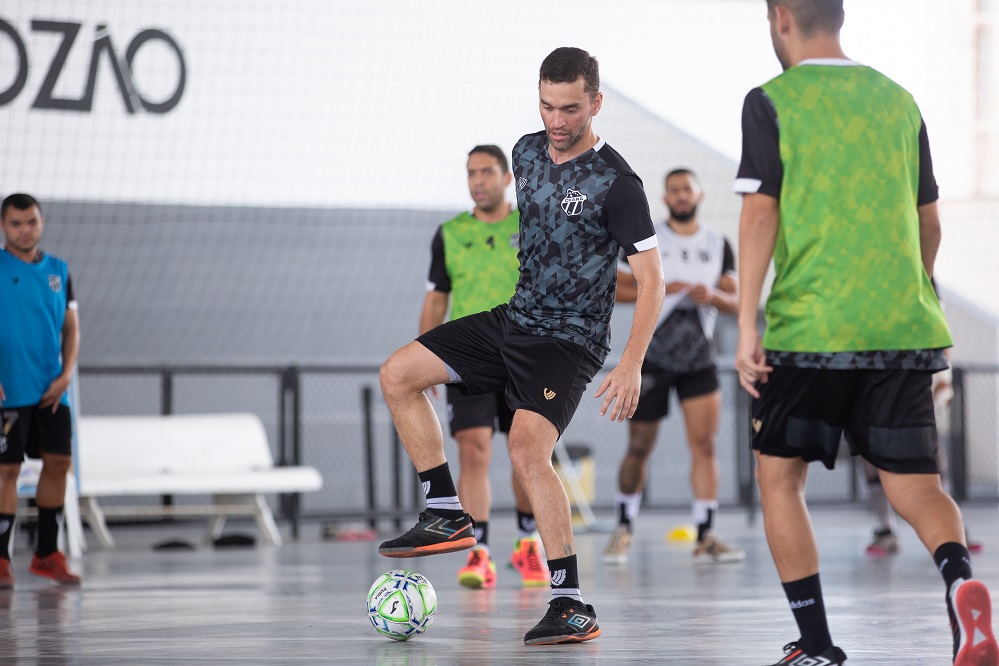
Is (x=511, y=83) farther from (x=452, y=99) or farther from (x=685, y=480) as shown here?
(x=685, y=480)

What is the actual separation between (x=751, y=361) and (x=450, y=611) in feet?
7.71

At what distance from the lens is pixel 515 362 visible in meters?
4.49

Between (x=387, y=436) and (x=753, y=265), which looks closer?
(x=753, y=265)

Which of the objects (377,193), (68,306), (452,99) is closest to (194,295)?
(377,193)

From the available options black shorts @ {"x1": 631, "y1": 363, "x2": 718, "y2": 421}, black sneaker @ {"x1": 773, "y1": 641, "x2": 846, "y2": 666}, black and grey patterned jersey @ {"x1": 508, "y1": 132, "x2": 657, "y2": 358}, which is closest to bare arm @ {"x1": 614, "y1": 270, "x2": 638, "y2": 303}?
black shorts @ {"x1": 631, "y1": 363, "x2": 718, "y2": 421}

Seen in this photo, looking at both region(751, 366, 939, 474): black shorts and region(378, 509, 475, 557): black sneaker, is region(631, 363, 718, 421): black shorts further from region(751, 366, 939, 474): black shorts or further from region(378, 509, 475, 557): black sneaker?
region(751, 366, 939, 474): black shorts

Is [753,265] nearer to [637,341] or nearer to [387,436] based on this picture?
[637,341]

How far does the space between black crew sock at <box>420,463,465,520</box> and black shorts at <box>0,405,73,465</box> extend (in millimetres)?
3164

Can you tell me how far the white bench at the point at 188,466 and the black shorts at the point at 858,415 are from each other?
7133 millimetres

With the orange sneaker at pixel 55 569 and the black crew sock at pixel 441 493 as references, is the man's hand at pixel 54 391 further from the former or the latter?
the black crew sock at pixel 441 493

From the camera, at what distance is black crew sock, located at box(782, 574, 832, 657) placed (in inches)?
136

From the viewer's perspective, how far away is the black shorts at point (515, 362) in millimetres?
4414

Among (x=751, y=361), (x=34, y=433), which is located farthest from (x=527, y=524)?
(x=751, y=361)

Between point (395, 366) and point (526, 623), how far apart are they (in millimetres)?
1142
